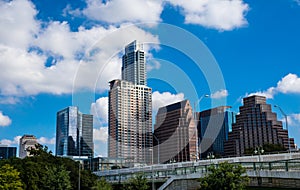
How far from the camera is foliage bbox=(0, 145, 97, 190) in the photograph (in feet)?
163

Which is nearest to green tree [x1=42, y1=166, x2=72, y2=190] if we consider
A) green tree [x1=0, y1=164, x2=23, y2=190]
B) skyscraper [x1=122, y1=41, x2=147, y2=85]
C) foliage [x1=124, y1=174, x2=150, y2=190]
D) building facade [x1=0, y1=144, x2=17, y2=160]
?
green tree [x1=0, y1=164, x2=23, y2=190]

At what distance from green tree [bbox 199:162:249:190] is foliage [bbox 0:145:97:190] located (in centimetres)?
2636

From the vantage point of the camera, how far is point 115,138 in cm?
15362

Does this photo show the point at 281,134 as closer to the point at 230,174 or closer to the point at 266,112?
the point at 266,112

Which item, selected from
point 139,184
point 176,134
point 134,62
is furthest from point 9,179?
point 176,134

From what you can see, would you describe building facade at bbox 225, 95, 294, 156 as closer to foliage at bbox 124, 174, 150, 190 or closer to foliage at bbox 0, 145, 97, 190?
foliage at bbox 0, 145, 97, 190

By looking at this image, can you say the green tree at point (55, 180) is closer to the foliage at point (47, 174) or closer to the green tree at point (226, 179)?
the foliage at point (47, 174)

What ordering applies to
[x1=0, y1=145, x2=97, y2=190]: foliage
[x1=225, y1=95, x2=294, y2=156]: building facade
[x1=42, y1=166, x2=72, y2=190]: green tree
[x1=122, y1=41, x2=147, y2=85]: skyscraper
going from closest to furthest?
[x1=42, y1=166, x2=72, y2=190]: green tree
[x1=0, y1=145, x2=97, y2=190]: foliage
[x1=122, y1=41, x2=147, y2=85]: skyscraper
[x1=225, y1=95, x2=294, y2=156]: building facade

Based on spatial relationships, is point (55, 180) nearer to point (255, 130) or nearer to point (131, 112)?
point (131, 112)

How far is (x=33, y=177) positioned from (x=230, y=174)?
104 feet

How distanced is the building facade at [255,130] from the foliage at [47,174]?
13890cm

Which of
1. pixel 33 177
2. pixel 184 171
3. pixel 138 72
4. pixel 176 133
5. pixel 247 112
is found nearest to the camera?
pixel 184 171

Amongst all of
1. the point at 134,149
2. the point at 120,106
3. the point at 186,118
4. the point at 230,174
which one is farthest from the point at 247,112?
the point at 230,174

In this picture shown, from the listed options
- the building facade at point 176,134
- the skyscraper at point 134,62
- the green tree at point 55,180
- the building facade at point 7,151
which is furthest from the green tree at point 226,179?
the building facade at point 7,151
